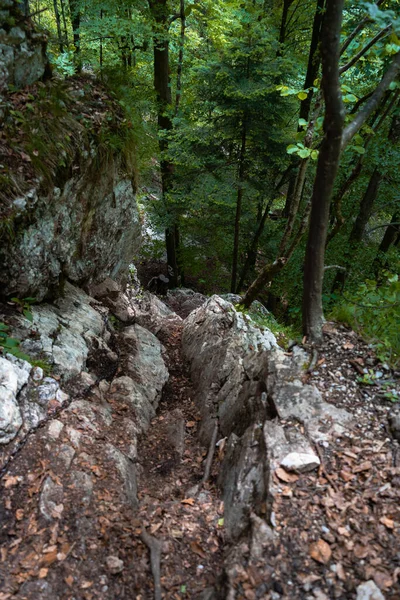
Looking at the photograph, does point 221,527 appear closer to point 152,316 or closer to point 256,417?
point 256,417

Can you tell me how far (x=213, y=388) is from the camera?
17.9ft

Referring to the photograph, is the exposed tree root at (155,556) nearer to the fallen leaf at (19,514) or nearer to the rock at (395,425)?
the fallen leaf at (19,514)

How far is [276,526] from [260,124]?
8.73 metres

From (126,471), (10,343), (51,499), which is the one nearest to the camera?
(51,499)

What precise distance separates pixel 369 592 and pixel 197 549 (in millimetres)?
1428

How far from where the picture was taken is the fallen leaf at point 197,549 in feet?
10.3

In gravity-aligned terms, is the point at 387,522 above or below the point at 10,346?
below

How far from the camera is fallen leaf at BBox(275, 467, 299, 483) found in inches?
120

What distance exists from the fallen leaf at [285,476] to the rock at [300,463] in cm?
4

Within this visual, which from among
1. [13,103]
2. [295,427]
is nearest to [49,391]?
[295,427]

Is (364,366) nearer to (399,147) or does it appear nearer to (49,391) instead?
(49,391)

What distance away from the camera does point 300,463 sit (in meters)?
3.12

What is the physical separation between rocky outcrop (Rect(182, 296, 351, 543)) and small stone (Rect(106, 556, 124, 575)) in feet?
3.04

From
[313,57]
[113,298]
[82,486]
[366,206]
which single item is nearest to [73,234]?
[113,298]
